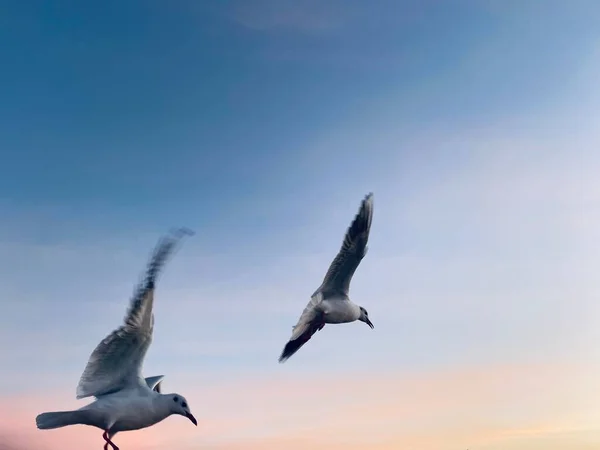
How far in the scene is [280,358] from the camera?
25516mm

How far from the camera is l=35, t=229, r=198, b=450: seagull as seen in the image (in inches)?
635

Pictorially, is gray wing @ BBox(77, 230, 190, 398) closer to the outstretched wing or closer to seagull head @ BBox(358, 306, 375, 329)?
the outstretched wing

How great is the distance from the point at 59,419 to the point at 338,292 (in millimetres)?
11088

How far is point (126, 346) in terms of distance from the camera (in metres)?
16.3

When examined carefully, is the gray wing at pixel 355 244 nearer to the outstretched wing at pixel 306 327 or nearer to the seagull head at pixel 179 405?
the outstretched wing at pixel 306 327

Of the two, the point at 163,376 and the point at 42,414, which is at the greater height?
the point at 163,376

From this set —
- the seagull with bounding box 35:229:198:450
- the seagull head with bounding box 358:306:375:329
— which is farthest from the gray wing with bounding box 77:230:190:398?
the seagull head with bounding box 358:306:375:329

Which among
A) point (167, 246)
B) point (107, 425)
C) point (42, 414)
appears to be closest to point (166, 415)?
point (107, 425)

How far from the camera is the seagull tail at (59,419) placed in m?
15.7

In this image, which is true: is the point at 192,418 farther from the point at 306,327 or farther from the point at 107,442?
the point at 306,327

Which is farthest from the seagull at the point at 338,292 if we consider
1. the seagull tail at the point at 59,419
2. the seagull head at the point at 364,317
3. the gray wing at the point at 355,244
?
the seagull tail at the point at 59,419

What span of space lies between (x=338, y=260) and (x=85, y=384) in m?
9.87

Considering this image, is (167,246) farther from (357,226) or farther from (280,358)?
(280,358)

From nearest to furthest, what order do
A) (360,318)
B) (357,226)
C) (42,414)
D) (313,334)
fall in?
1. (42,414)
2. (357,226)
3. (313,334)
4. (360,318)
